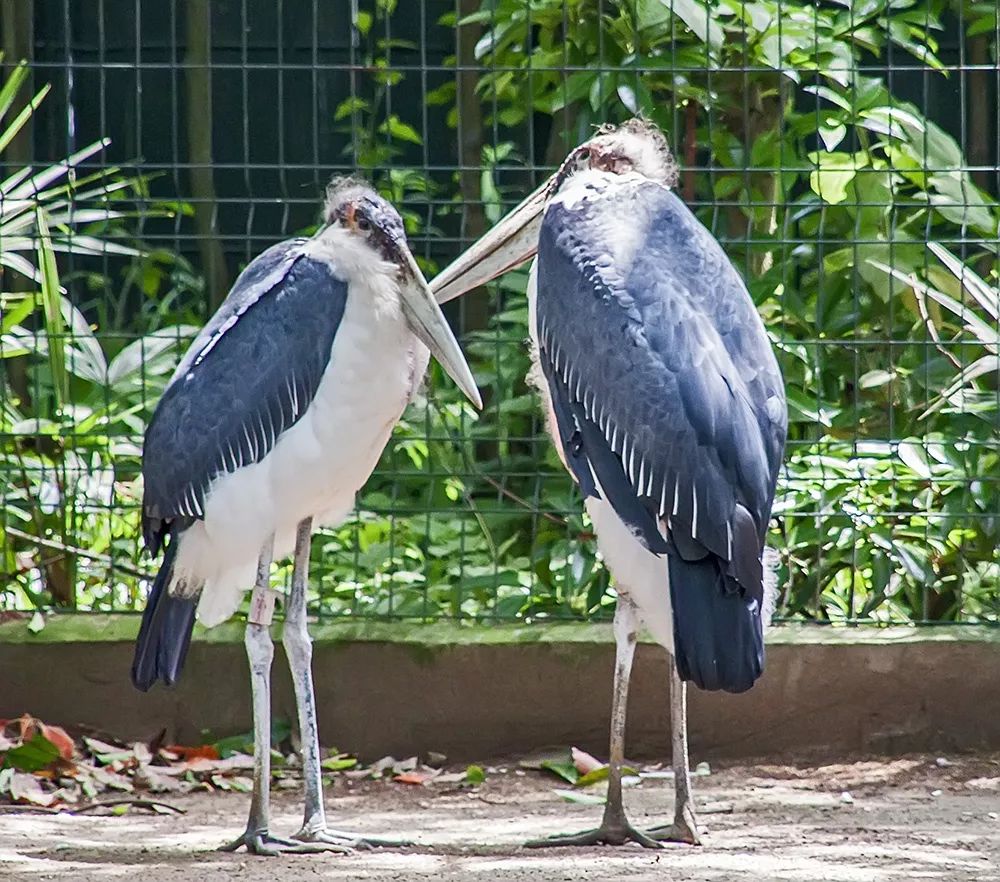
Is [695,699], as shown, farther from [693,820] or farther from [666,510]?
[666,510]

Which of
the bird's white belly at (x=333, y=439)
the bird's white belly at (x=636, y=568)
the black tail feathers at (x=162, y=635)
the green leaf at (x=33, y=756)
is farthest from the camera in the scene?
the green leaf at (x=33, y=756)

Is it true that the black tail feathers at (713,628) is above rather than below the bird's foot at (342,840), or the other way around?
above

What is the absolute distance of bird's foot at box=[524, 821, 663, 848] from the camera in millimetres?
4359

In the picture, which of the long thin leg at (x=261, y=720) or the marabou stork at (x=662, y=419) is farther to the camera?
the long thin leg at (x=261, y=720)

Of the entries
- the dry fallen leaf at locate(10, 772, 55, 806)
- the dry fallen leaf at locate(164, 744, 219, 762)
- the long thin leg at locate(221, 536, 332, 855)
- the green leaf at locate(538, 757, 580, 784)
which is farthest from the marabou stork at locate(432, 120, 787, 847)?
the dry fallen leaf at locate(10, 772, 55, 806)

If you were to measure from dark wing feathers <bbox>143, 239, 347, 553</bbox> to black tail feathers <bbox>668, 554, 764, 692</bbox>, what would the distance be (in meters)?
1.05

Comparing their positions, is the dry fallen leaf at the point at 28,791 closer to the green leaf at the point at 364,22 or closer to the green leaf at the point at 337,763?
the green leaf at the point at 337,763

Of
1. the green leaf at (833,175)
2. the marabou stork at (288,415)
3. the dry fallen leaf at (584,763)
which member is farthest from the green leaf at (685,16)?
the dry fallen leaf at (584,763)

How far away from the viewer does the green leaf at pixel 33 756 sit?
5.12 meters

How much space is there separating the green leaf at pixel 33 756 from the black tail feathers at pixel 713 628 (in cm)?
197

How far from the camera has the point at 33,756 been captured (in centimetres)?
513

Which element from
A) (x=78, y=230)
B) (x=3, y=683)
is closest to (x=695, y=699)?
(x=3, y=683)

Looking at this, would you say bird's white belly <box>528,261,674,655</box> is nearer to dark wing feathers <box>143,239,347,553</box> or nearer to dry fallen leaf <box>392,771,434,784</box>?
dark wing feathers <box>143,239,347,553</box>

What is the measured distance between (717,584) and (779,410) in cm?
47
